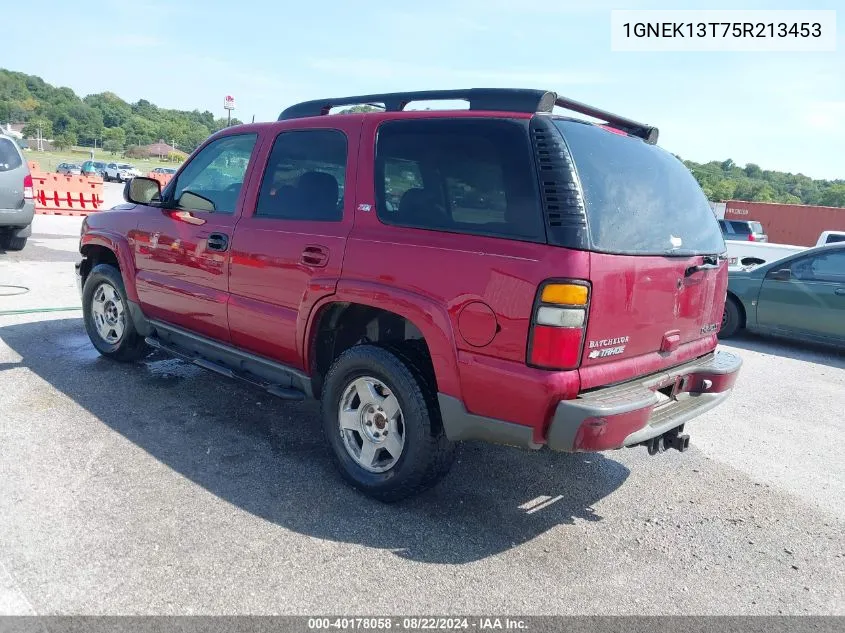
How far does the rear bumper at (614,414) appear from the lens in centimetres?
272

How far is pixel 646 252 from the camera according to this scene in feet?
9.81

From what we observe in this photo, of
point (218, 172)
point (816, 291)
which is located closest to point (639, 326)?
point (218, 172)

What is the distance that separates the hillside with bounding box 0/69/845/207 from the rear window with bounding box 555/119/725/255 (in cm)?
6793

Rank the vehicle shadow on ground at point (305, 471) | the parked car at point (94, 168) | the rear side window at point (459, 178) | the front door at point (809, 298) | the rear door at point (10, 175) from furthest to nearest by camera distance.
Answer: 1. the parked car at point (94, 168)
2. the rear door at point (10, 175)
3. the front door at point (809, 298)
4. the vehicle shadow on ground at point (305, 471)
5. the rear side window at point (459, 178)

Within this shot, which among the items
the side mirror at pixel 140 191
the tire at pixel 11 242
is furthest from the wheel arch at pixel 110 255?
the tire at pixel 11 242

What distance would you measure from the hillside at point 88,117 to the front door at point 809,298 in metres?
93.4

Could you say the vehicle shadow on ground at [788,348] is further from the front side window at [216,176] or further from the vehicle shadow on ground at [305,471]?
the front side window at [216,176]

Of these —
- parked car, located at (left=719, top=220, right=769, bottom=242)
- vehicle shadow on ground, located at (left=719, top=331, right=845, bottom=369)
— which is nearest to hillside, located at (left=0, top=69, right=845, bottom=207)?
parked car, located at (left=719, top=220, right=769, bottom=242)

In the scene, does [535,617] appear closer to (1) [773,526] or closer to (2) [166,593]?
(2) [166,593]

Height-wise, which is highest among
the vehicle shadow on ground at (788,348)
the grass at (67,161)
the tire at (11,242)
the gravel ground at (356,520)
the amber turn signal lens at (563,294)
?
the grass at (67,161)

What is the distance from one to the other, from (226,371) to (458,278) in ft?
6.48

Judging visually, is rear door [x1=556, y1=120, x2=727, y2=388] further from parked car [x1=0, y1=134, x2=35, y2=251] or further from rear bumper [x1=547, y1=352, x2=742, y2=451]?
parked car [x1=0, y1=134, x2=35, y2=251]

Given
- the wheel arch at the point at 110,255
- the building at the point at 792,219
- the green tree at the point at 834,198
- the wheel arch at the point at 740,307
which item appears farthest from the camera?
the green tree at the point at 834,198

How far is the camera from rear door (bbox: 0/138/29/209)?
32.0 feet
